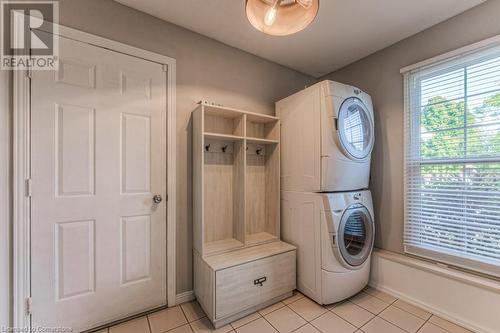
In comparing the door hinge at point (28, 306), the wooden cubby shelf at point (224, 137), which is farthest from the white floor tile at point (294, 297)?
the door hinge at point (28, 306)

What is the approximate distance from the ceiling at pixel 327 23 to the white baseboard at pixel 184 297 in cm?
241

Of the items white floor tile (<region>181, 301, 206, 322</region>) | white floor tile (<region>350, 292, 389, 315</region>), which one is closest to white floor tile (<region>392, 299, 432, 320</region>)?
white floor tile (<region>350, 292, 389, 315</region>)

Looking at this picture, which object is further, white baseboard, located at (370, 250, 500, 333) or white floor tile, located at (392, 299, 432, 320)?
white floor tile, located at (392, 299, 432, 320)

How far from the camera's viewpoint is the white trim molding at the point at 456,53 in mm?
1570

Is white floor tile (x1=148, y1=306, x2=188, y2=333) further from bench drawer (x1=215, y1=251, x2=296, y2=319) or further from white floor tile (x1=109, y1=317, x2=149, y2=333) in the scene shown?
bench drawer (x1=215, y1=251, x2=296, y2=319)

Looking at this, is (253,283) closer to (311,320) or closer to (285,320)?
(285,320)

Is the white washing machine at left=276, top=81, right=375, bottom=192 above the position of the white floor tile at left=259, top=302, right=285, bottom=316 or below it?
above

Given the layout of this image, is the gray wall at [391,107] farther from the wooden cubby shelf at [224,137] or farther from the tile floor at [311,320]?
the wooden cubby shelf at [224,137]

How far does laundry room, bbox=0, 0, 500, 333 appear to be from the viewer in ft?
4.64

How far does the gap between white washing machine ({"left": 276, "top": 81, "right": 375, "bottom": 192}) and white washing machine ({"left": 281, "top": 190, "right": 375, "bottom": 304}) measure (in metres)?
0.12

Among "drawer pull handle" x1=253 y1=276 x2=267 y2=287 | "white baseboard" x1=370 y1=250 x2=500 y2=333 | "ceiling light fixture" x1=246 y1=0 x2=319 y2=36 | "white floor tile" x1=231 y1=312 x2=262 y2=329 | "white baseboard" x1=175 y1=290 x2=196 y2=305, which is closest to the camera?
"ceiling light fixture" x1=246 y1=0 x2=319 y2=36

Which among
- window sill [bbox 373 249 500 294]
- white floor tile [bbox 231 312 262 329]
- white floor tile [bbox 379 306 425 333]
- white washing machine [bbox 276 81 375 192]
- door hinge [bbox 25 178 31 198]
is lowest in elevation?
white floor tile [bbox 231 312 262 329]

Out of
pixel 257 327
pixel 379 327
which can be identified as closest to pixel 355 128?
pixel 379 327

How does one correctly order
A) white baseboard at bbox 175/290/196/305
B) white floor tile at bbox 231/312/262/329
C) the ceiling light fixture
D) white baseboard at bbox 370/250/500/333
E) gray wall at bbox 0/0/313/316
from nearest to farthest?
1. the ceiling light fixture
2. gray wall at bbox 0/0/313/316
3. white baseboard at bbox 370/250/500/333
4. white floor tile at bbox 231/312/262/329
5. white baseboard at bbox 175/290/196/305
